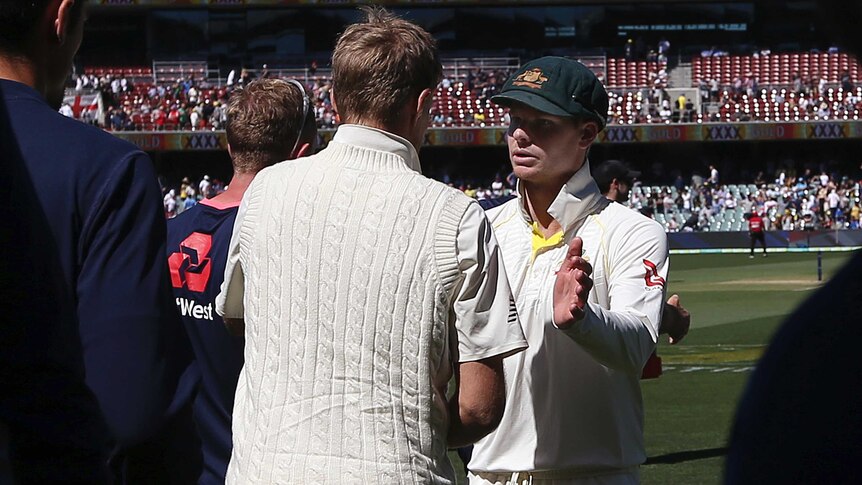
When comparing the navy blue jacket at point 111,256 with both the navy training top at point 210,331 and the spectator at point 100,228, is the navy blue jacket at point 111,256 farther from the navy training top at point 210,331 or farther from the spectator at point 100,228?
the navy training top at point 210,331

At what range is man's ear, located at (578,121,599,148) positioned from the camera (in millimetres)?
3689

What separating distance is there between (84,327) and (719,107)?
5016 cm

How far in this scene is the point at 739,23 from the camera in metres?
55.0

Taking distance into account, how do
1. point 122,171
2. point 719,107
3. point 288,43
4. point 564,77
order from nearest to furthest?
point 122,171, point 564,77, point 719,107, point 288,43

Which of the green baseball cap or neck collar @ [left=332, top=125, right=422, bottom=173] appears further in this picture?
the green baseball cap

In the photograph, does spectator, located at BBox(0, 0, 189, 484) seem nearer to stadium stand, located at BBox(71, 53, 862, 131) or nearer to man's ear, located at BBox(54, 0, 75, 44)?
man's ear, located at BBox(54, 0, 75, 44)

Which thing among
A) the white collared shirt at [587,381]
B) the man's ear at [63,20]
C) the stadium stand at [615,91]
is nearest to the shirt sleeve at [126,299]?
the man's ear at [63,20]

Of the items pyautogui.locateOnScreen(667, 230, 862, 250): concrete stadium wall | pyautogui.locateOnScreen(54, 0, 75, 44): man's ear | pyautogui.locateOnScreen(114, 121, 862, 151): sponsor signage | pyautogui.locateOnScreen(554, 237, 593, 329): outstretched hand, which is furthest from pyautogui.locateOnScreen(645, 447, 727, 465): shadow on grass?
pyautogui.locateOnScreen(114, 121, 862, 151): sponsor signage

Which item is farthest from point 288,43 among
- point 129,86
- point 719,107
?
point 719,107

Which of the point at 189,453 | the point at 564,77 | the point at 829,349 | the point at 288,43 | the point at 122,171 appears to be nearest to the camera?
the point at 829,349

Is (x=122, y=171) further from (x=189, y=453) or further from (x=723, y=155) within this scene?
(x=723, y=155)

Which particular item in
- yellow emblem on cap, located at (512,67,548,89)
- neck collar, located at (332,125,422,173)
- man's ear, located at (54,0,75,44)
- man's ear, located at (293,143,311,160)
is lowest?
man's ear, located at (293,143,311,160)

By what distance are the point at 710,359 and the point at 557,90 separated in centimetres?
1263

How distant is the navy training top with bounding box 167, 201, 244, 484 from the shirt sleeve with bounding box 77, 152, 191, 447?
1532 mm
